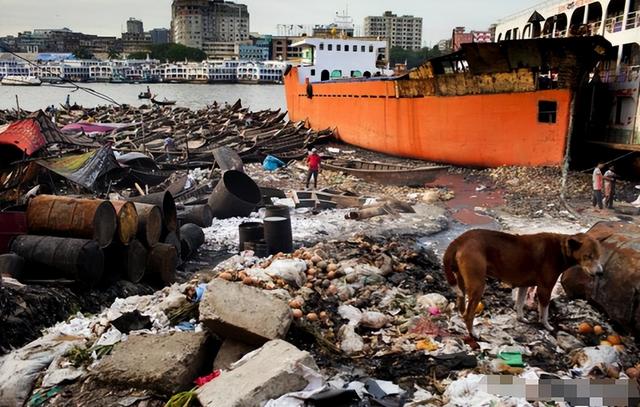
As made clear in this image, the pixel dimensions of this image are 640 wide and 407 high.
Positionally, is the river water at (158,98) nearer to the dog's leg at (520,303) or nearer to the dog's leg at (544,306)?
the dog's leg at (520,303)

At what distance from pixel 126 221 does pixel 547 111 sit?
13.8m

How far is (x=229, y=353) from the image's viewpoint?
437cm

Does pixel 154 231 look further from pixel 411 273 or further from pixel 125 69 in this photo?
pixel 125 69

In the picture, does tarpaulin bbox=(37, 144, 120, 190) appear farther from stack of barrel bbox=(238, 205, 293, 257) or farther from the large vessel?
the large vessel

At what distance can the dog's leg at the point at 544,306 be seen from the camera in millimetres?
4914

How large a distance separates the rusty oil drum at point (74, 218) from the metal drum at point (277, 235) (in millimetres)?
2484

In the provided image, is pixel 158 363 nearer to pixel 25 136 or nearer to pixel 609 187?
pixel 25 136

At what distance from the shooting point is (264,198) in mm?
13359

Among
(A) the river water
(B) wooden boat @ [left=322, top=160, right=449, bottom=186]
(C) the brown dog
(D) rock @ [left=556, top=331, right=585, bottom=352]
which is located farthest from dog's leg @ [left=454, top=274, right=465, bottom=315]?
(A) the river water

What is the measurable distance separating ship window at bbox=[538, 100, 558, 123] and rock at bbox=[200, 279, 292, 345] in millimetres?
14391

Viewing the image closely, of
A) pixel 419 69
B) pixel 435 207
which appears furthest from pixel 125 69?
pixel 435 207

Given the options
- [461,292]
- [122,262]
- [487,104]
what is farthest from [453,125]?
[461,292]

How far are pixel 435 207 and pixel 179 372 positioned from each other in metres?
9.88

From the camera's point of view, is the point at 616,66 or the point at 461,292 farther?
the point at 616,66
